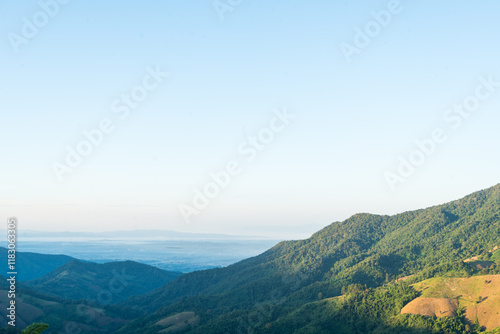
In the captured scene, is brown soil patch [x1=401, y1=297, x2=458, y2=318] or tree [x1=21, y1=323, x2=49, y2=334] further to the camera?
brown soil patch [x1=401, y1=297, x2=458, y2=318]

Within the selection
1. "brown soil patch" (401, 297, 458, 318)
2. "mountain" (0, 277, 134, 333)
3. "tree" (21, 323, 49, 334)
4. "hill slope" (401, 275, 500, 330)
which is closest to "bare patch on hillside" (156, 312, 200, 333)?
"mountain" (0, 277, 134, 333)

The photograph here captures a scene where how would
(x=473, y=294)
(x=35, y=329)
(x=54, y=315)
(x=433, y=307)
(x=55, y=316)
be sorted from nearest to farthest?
(x=35, y=329), (x=433, y=307), (x=473, y=294), (x=55, y=316), (x=54, y=315)

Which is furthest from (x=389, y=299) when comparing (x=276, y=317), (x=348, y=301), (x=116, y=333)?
(x=116, y=333)

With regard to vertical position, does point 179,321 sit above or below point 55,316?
below

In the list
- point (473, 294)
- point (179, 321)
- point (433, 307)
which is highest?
point (473, 294)

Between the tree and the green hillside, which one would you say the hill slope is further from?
the green hillside

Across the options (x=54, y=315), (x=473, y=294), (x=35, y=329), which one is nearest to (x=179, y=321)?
(x=54, y=315)

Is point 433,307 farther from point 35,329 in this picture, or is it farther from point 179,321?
point 35,329

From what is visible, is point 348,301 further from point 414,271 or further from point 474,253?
point 474,253

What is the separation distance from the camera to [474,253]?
611ft

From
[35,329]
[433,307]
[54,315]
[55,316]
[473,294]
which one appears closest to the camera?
[35,329]

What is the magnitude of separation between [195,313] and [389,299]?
89.2m

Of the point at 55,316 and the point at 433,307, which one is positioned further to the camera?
the point at 55,316

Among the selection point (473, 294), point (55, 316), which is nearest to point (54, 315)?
point (55, 316)
